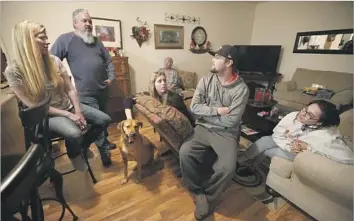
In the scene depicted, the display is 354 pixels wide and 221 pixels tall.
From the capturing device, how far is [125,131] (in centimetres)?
150

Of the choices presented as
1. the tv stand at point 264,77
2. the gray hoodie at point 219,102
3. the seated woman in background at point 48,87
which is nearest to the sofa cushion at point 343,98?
the tv stand at point 264,77

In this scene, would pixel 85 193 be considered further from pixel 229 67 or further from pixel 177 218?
pixel 229 67

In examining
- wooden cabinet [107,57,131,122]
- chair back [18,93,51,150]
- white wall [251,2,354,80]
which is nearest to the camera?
chair back [18,93,51,150]

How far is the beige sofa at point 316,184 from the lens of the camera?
1072 millimetres

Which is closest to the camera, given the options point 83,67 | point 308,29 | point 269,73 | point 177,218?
point 177,218

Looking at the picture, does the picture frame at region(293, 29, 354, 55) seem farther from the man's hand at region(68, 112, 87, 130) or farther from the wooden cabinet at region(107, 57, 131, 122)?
the man's hand at region(68, 112, 87, 130)

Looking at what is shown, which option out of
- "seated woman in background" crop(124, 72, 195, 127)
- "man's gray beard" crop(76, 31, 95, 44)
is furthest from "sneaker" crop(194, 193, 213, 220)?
"man's gray beard" crop(76, 31, 95, 44)

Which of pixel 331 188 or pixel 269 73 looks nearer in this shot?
pixel 331 188

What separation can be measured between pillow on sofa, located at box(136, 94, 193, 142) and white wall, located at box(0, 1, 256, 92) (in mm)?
2244

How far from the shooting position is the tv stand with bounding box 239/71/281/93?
14.2 ft

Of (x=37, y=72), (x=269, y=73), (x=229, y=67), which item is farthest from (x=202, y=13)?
(x=37, y=72)

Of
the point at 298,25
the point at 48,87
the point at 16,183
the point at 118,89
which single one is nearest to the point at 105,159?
the point at 48,87

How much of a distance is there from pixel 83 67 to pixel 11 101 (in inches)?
34.1

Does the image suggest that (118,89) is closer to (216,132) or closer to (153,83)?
(153,83)
